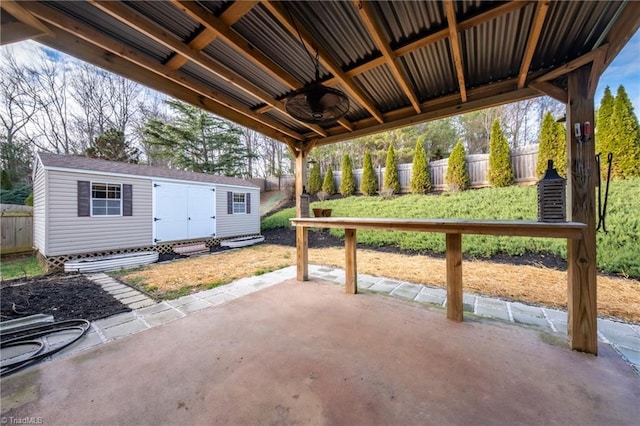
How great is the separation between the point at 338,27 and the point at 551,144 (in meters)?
7.25

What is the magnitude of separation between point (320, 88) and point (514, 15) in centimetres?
136

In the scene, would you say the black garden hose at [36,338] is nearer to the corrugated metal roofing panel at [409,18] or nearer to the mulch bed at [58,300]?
the mulch bed at [58,300]

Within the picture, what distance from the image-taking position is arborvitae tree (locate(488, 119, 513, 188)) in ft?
22.0

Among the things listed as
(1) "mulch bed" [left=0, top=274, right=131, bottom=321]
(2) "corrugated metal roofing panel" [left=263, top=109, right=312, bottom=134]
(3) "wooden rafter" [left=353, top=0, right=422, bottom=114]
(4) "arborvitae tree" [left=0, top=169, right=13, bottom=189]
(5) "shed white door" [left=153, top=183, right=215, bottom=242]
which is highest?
(4) "arborvitae tree" [left=0, top=169, right=13, bottom=189]

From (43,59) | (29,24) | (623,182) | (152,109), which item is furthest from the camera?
(152,109)

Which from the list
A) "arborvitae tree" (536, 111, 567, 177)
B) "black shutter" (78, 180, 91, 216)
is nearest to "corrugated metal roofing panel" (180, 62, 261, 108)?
"black shutter" (78, 180, 91, 216)

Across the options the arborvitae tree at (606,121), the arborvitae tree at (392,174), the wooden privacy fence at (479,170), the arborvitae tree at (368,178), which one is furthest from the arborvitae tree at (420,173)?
the arborvitae tree at (606,121)

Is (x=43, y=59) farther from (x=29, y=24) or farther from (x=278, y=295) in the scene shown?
(x=278, y=295)

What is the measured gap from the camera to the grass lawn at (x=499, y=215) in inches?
158

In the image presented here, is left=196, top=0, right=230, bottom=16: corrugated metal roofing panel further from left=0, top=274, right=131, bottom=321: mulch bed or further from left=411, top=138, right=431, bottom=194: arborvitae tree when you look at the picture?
left=411, top=138, right=431, bottom=194: arborvitae tree

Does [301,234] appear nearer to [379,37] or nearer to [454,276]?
[454,276]

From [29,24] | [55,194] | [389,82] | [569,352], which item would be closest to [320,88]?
[389,82]

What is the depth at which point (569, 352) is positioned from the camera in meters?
1.86

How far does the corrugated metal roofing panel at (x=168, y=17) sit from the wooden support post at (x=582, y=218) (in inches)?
117
